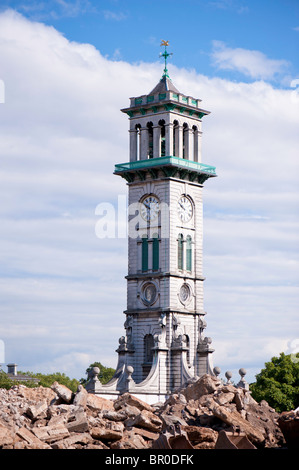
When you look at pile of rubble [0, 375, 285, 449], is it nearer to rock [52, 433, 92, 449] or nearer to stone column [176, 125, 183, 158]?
rock [52, 433, 92, 449]

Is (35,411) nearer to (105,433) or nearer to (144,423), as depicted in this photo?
(105,433)

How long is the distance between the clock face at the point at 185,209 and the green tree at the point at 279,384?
570 inches

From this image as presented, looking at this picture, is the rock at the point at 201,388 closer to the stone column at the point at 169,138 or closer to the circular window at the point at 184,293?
the circular window at the point at 184,293

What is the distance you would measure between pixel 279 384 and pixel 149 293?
1306cm

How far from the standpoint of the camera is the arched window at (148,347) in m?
90.7

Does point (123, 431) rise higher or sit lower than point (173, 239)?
lower

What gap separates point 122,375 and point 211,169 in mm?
19361

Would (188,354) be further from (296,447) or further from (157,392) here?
(296,447)

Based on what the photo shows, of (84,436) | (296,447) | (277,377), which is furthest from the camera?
(277,377)

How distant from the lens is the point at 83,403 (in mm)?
52125

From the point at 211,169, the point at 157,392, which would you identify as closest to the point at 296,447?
the point at 157,392

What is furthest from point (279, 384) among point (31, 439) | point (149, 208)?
point (31, 439)

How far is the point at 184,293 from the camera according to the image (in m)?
91.6
